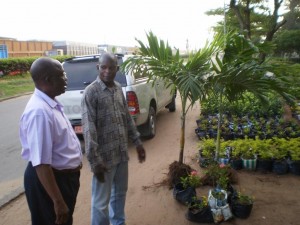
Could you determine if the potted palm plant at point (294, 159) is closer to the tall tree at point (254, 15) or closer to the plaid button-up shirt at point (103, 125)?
the plaid button-up shirt at point (103, 125)

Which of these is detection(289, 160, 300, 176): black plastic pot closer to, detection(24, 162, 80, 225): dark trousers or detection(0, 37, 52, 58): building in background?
detection(24, 162, 80, 225): dark trousers

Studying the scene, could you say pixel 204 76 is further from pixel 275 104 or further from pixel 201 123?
pixel 275 104

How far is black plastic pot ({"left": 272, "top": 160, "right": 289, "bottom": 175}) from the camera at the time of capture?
4711mm

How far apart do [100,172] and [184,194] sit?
149cm

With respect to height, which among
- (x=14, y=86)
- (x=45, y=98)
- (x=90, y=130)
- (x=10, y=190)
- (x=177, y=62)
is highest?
(x=177, y=62)

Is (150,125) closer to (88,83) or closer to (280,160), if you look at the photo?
(88,83)

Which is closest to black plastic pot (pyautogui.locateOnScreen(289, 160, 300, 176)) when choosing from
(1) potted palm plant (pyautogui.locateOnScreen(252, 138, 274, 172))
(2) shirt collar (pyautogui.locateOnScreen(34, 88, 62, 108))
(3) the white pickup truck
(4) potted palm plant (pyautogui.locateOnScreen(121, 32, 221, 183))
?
(1) potted palm plant (pyautogui.locateOnScreen(252, 138, 274, 172))

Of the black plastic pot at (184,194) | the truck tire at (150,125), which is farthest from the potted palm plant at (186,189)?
the truck tire at (150,125)

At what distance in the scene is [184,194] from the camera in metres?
3.87

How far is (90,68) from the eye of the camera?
6539mm

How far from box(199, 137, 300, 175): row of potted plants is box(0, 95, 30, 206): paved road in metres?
3.03

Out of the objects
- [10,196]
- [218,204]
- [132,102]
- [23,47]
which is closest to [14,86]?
[23,47]

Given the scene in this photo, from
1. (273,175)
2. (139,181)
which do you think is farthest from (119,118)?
(273,175)

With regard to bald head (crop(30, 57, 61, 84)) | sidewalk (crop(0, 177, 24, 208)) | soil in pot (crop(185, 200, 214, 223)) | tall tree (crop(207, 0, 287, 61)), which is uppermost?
tall tree (crop(207, 0, 287, 61))
